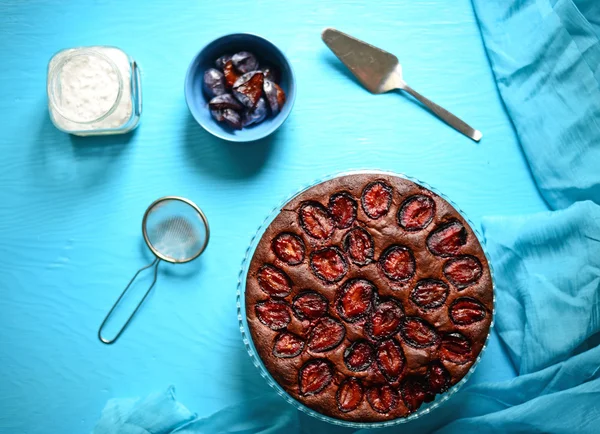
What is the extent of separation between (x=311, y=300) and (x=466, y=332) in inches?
20.7

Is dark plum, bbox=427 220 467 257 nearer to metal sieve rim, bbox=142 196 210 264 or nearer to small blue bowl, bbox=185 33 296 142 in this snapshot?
small blue bowl, bbox=185 33 296 142

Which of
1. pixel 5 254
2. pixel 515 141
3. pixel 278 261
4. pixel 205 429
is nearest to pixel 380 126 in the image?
pixel 515 141

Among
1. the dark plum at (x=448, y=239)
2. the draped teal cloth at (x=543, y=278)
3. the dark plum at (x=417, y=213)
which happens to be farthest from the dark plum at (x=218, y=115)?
the draped teal cloth at (x=543, y=278)

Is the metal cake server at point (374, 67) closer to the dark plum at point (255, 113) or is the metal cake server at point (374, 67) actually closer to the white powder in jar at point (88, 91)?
the dark plum at point (255, 113)

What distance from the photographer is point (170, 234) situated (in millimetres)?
2217

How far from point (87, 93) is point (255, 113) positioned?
0.61 metres

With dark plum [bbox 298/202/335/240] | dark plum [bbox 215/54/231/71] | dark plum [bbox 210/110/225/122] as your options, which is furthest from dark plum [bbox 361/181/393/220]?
dark plum [bbox 215/54/231/71]

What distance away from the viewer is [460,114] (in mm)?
2275

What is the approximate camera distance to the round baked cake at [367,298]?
1.94 m

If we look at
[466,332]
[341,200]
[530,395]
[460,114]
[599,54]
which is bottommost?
[530,395]

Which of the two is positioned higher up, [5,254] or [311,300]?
[311,300]

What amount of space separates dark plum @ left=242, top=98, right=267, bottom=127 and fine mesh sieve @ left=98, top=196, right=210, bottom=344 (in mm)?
385

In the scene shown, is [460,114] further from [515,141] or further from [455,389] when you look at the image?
[455,389]

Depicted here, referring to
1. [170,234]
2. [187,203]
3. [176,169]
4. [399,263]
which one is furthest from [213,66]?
[399,263]
